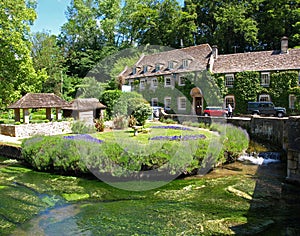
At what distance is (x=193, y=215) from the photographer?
10.3 meters

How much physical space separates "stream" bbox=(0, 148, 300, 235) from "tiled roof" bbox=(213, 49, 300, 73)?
16784 millimetres

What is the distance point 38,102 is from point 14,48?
5.37 metres

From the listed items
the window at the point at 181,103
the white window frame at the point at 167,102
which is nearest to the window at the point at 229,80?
the window at the point at 181,103

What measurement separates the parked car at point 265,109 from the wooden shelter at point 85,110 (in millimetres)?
14160

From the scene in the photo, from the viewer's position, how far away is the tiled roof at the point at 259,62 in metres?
28.9

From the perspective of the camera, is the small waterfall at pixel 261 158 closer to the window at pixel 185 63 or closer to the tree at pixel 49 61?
the window at pixel 185 63

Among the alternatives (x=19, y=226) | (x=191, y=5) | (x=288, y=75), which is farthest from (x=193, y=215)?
(x=191, y=5)

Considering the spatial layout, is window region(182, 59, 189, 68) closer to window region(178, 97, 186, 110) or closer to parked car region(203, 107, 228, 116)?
window region(178, 97, 186, 110)

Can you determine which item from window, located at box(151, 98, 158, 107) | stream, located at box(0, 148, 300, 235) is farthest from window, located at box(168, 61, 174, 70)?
stream, located at box(0, 148, 300, 235)

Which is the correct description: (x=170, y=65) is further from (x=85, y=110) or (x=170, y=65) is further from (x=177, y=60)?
(x=85, y=110)

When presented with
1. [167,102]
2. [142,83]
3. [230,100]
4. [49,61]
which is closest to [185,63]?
[167,102]

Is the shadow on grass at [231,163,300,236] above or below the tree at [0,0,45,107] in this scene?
below

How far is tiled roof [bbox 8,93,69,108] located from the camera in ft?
80.5

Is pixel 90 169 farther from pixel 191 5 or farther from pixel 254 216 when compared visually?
pixel 191 5
